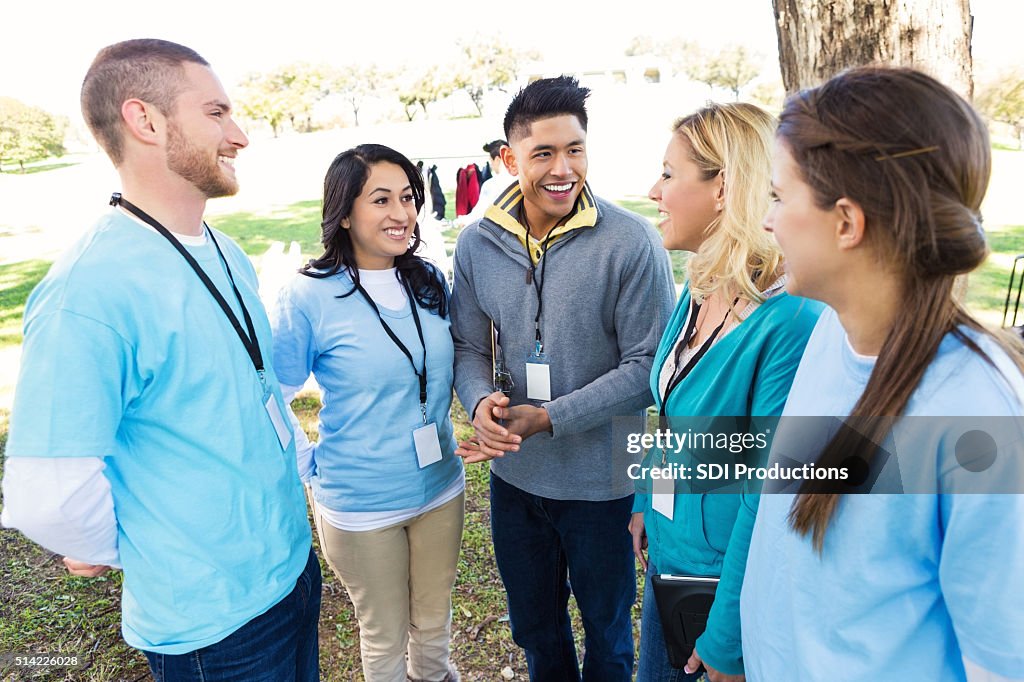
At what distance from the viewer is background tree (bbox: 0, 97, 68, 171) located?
35.4ft

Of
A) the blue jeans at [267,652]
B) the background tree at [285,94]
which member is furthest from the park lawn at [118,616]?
the background tree at [285,94]

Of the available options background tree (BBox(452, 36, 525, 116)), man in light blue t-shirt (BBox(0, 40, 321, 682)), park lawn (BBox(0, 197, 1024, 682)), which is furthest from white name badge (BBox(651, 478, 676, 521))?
background tree (BBox(452, 36, 525, 116))

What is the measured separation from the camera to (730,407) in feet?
4.82

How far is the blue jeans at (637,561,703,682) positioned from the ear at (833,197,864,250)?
1.07 metres

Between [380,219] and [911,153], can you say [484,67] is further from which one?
[911,153]

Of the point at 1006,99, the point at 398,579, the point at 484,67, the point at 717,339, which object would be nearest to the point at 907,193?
the point at 1006,99

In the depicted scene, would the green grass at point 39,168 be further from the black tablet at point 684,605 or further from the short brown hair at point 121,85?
the black tablet at point 684,605

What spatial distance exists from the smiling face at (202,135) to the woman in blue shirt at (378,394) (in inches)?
22.1

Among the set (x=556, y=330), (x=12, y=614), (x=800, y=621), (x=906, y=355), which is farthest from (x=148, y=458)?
(x=12, y=614)

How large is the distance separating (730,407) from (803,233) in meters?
0.55

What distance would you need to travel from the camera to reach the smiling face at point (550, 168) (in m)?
2.13

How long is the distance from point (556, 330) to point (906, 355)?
4.07ft

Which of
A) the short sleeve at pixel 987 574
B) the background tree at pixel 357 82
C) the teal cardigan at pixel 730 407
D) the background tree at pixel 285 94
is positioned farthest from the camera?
the background tree at pixel 357 82

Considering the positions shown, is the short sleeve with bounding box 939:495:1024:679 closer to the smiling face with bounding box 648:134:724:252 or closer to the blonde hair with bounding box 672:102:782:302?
the blonde hair with bounding box 672:102:782:302
